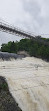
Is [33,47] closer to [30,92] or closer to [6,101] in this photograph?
[30,92]

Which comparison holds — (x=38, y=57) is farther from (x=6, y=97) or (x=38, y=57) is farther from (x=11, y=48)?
(x=6, y=97)

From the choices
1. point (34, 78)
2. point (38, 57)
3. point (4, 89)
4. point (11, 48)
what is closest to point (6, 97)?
point (4, 89)

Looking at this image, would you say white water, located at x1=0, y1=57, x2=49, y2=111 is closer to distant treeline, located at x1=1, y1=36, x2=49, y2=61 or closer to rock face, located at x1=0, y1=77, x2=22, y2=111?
rock face, located at x1=0, y1=77, x2=22, y2=111

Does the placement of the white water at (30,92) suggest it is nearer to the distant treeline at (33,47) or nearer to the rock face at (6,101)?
the rock face at (6,101)

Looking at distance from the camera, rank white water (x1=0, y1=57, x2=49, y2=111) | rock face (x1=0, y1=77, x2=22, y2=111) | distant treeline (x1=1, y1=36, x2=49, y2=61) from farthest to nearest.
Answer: distant treeline (x1=1, y1=36, x2=49, y2=61) → white water (x1=0, y1=57, x2=49, y2=111) → rock face (x1=0, y1=77, x2=22, y2=111)

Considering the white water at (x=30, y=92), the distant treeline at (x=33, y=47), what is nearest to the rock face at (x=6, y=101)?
the white water at (x=30, y=92)

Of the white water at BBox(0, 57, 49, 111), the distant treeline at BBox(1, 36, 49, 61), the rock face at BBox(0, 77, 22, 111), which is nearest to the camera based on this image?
the rock face at BBox(0, 77, 22, 111)

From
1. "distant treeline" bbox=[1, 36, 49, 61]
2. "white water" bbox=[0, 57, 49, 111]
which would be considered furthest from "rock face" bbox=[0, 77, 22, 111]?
"distant treeline" bbox=[1, 36, 49, 61]

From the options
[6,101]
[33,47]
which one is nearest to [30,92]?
[6,101]

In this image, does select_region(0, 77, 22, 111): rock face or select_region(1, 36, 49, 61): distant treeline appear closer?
select_region(0, 77, 22, 111): rock face
